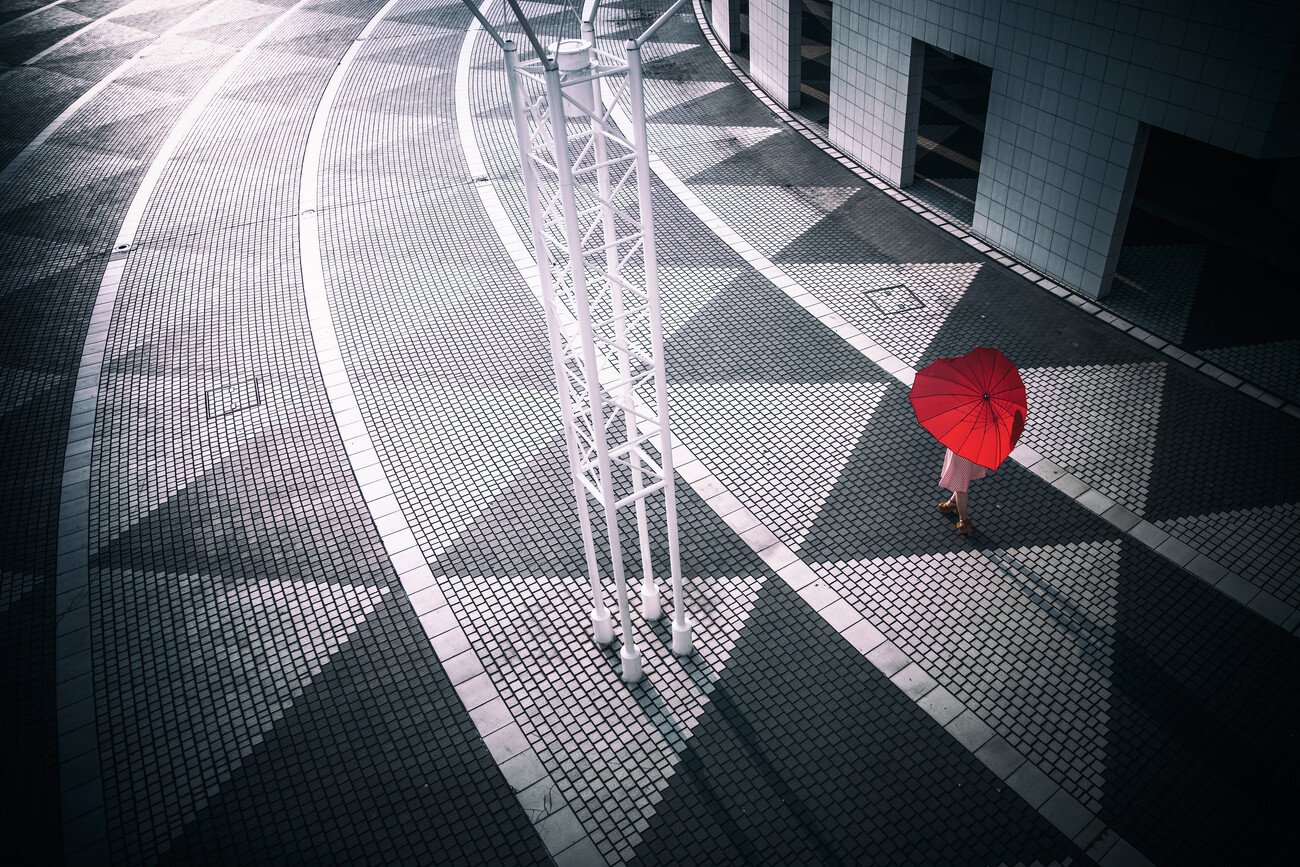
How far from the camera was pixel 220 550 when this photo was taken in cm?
948

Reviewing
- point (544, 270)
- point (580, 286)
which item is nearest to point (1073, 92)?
point (544, 270)

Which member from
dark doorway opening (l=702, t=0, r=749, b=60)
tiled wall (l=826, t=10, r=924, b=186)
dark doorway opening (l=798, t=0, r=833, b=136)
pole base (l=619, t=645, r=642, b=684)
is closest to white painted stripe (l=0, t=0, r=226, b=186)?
dark doorway opening (l=702, t=0, r=749, b=60)

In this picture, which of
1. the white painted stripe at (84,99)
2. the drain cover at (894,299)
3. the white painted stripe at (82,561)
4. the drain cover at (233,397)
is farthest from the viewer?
the white painted stripe at (84,99)

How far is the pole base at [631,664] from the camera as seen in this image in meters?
7.71

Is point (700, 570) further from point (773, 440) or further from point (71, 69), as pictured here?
point (71, 69)

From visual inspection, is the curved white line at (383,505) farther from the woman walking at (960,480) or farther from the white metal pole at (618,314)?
the woman walking at (960,480)

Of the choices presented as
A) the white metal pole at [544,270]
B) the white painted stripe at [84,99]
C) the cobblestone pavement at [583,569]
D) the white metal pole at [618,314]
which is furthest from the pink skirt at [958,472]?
the white painted stripe at [84,99]

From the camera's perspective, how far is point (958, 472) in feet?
28.1

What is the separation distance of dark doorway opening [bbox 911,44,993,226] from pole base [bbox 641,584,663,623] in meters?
8.67

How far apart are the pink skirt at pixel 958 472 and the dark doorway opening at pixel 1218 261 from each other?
175 inches

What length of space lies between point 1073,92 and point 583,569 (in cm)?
847

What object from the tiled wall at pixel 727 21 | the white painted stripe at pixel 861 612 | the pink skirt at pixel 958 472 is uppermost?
the tiled wall at pixel 727 21

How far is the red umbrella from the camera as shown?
7438 mm

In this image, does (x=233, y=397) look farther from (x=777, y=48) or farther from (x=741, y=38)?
(x=741, y=38)
